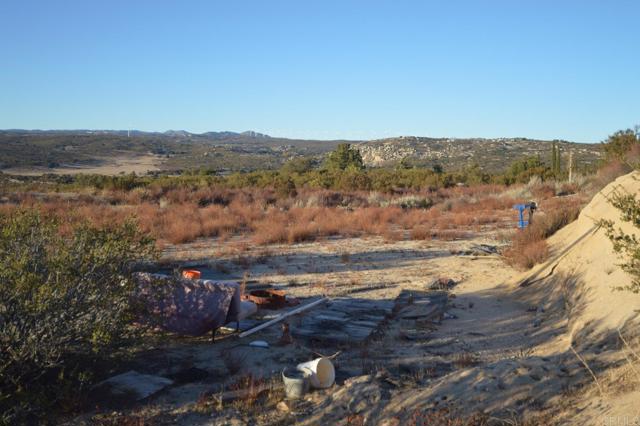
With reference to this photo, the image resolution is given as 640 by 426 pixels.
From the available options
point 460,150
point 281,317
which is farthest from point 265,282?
point 460,150

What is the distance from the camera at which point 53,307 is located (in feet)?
18.6

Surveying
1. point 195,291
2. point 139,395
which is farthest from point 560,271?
point 139,395

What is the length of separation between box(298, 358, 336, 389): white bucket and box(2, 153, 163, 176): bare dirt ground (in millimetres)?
64611

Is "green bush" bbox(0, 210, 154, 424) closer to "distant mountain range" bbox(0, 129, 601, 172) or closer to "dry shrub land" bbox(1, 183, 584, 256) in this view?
"dry shrub land" bbox(1, 183, 584, 256)

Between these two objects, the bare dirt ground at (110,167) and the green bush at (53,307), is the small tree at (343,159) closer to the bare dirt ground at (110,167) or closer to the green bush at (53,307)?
the bare dirt ground at (110,167)

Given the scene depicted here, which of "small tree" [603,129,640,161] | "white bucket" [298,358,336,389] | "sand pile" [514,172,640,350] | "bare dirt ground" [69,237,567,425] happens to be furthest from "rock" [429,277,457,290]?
"small tree" [603,129,640,161]

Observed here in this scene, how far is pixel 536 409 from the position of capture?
18.0 feet

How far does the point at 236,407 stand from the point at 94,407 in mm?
1355

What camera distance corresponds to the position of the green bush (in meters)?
5.42

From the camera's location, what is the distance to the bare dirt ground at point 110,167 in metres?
68.8

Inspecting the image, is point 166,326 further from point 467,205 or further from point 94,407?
point 467,205

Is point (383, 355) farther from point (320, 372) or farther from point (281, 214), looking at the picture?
point (281, 214)

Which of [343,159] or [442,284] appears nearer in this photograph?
[442,284]

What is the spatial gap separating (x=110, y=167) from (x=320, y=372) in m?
85.1
